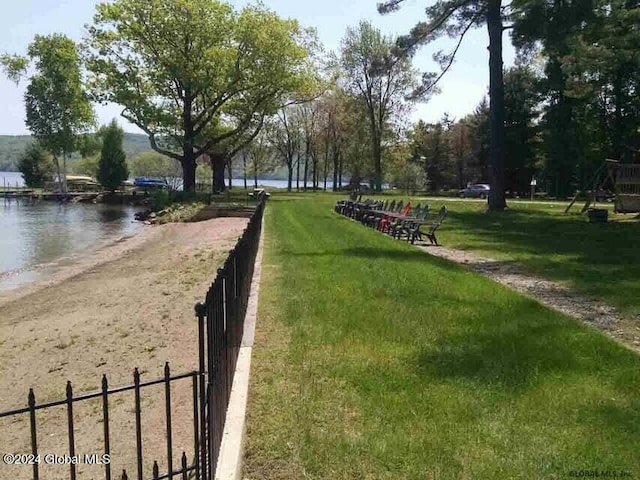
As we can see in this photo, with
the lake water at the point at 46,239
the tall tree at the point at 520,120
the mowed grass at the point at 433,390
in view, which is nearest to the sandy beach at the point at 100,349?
the mowed grass at the point at 433,390

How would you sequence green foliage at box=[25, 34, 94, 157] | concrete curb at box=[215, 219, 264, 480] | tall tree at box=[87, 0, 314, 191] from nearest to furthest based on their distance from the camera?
concrete curb at box=[215, 219, 264, 480]
tall tree at box=[87, 0, 314, 191]
green foliage at box=[25, 34, 94, 157]

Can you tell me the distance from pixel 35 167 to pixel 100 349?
9746cm

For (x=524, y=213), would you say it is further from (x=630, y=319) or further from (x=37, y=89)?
(x=37, y=89)

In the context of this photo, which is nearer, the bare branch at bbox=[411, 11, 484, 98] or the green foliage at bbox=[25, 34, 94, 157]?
the bare branch at bbox=[411, 11, 484, 98]

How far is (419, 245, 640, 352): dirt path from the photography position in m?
7.49

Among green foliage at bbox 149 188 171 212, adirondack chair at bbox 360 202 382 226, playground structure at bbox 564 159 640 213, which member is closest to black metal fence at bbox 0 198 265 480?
adirondack chair at bbox 360 202 382 226

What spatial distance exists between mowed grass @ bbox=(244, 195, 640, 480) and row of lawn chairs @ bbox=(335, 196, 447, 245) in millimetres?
8892

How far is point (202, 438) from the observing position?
373cm

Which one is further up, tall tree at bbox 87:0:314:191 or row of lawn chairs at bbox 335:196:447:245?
tall tree at bbox 87:0:314:191

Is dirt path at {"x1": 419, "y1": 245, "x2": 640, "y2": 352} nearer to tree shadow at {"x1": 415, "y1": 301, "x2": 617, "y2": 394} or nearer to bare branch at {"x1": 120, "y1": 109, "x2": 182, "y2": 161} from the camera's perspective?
tree shadow at {"x1": 415, "y1": 301, "x2": 617, "y2": 394}

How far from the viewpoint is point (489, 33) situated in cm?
2945

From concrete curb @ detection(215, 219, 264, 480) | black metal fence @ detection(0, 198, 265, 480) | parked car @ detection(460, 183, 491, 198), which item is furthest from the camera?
parked car @ detection(460, 183, 491, 198)

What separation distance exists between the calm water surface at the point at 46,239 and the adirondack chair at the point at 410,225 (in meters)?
10.8

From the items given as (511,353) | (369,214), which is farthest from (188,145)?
(511,353)
